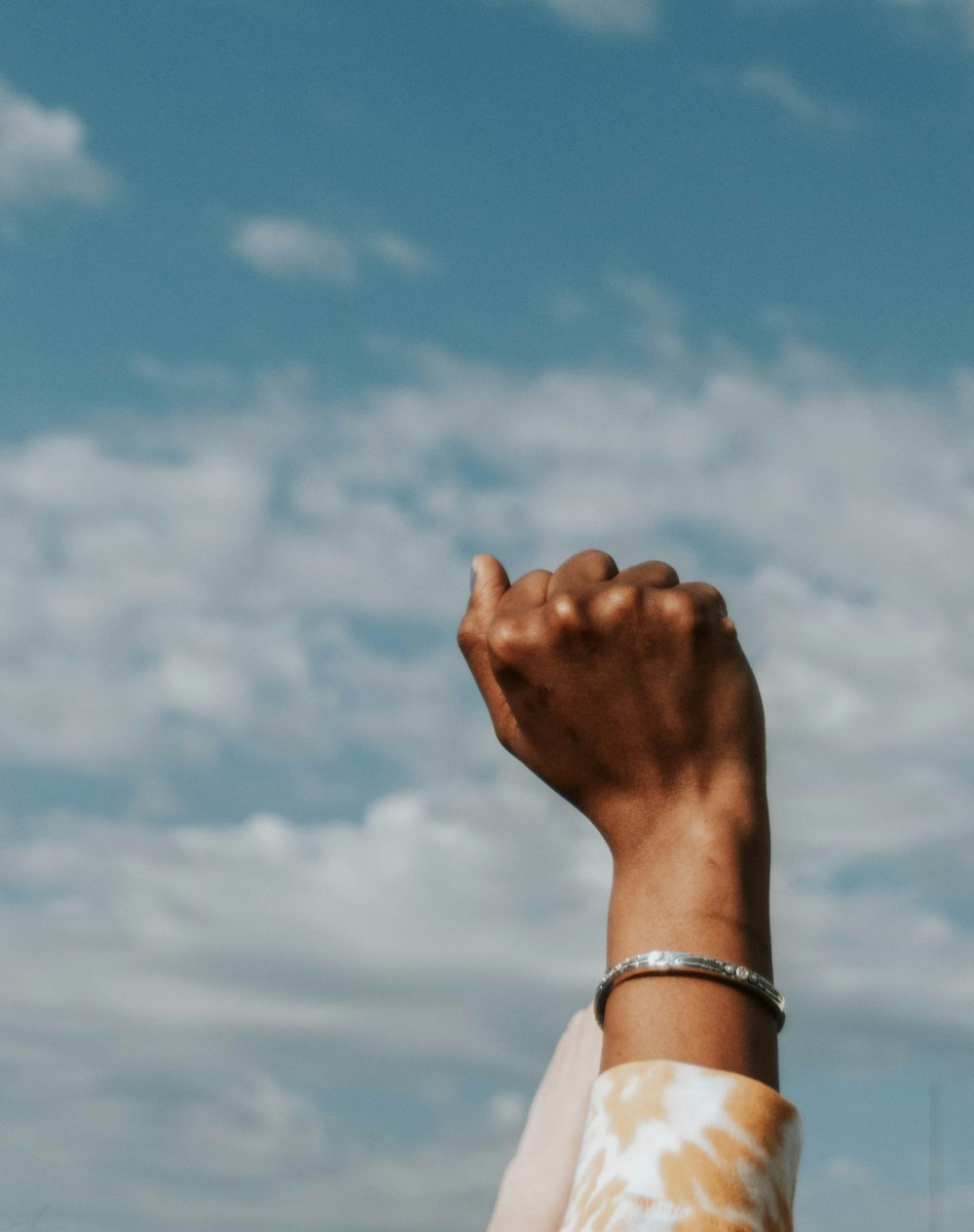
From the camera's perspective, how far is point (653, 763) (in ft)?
10.6

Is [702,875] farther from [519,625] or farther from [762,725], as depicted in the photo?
[519,625]

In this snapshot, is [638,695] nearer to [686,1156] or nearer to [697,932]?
[697,932]

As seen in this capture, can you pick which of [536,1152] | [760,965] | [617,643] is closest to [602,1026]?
[760,965]

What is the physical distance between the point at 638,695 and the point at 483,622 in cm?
62

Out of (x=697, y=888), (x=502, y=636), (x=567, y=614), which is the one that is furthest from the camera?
(x=502, y=636)

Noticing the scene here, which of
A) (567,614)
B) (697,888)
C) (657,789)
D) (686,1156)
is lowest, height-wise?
(686,1156)

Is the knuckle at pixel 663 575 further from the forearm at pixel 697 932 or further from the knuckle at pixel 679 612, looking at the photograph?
the forearm at pixel 697 932

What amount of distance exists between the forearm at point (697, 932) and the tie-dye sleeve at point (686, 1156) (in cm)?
13

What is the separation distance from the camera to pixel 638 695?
3.23 meters

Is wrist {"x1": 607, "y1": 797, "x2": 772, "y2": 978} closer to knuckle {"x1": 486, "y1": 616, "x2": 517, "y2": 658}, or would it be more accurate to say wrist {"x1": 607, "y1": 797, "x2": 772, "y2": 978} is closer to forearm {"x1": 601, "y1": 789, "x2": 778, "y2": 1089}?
forearm {"x1": 601, "y1": 789, "x2": 778, "y2": 1089}

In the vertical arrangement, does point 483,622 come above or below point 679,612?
above

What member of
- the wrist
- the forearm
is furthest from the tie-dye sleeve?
the wrist

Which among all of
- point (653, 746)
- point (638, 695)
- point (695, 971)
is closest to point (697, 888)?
point (695, 971)

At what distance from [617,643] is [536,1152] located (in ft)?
7.17
